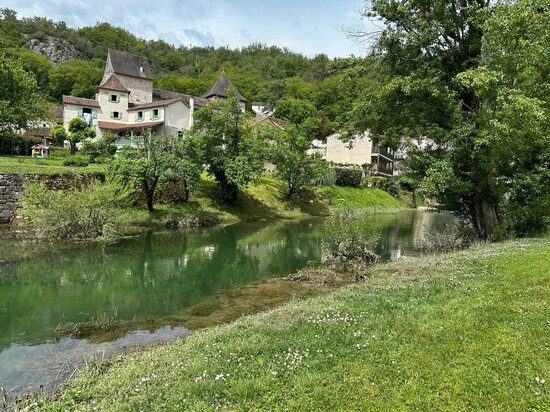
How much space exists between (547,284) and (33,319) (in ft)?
40.5

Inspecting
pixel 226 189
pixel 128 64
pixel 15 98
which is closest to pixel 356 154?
pixel 226 189

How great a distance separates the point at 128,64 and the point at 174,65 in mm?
56272

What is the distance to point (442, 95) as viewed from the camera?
1677 centimetres

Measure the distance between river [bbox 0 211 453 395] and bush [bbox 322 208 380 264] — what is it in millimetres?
2264

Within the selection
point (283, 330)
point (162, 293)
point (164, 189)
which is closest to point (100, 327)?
point (162, 293)

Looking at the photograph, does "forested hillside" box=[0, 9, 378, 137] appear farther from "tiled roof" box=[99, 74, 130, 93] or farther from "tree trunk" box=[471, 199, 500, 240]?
"tree trunk" box=[471, 199, 500, 240]

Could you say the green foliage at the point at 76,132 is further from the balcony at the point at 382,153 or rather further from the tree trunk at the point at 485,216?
the tree trunk at the point at 485,216

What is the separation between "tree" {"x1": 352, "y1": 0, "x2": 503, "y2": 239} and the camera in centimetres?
1680

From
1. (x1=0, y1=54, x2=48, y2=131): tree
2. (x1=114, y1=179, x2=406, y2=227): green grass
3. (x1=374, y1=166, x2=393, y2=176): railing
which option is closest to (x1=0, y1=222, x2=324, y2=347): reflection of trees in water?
(x1=114, y1=179, x2=406, y2=227): green grass

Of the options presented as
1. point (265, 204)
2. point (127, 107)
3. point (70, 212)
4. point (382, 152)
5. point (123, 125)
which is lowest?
point (265, 204)

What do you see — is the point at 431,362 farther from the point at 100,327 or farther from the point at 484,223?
the point at 484,223

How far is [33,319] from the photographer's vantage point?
11.4 m

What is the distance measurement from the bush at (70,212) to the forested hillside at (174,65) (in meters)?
55.2

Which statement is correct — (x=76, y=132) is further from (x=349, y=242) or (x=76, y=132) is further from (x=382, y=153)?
(x=382, y=153)
